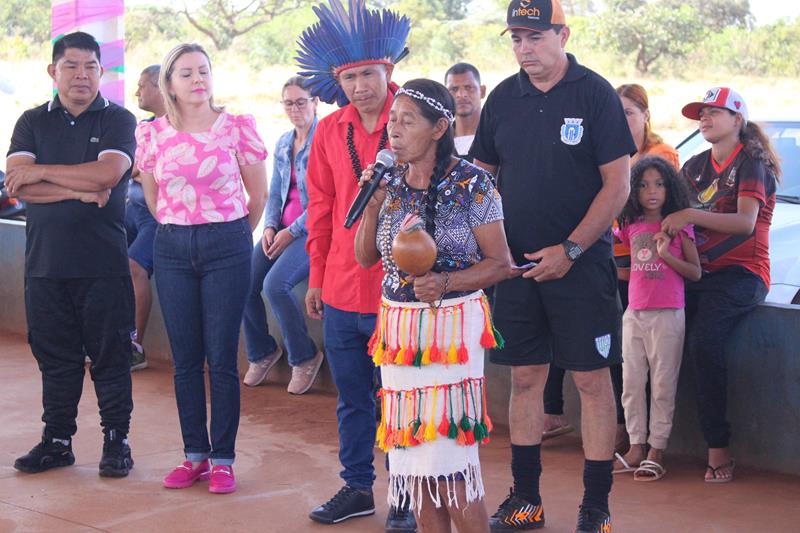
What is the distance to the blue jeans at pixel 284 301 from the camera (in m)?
7.54

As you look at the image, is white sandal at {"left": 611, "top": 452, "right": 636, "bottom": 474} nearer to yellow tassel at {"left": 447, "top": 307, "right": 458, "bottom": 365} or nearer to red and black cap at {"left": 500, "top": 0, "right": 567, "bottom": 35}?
yellow tassel at {"left": 447, "top": 307, "right": 458, "bottom": 365}

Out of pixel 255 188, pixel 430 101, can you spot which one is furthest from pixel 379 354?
pixel 255 188

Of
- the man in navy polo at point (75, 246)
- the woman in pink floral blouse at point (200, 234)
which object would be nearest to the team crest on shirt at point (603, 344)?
the woman in pink floral blouse at point (200, 234)

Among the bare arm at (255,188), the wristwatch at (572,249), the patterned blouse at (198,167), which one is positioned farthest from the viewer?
the bare arm at (255,188)

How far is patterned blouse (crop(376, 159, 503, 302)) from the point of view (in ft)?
13.0

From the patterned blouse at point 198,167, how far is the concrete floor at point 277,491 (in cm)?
135

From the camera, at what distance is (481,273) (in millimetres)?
3941

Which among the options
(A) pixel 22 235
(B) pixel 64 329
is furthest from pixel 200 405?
Result: (A) pixel 22 235

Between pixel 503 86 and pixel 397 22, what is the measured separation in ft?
1.77

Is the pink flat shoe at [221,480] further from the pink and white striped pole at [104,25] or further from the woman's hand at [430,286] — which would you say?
the pink and white striped pole at [104,25]

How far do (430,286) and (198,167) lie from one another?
196cm

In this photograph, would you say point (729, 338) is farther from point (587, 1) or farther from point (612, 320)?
point (587, 1)

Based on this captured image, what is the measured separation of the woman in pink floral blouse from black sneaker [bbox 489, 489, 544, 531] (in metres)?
1.41

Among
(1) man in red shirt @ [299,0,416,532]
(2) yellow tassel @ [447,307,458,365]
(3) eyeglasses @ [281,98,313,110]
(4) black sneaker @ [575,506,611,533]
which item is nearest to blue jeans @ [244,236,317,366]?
(3) eyeglasses @ [281,98,313,110]
